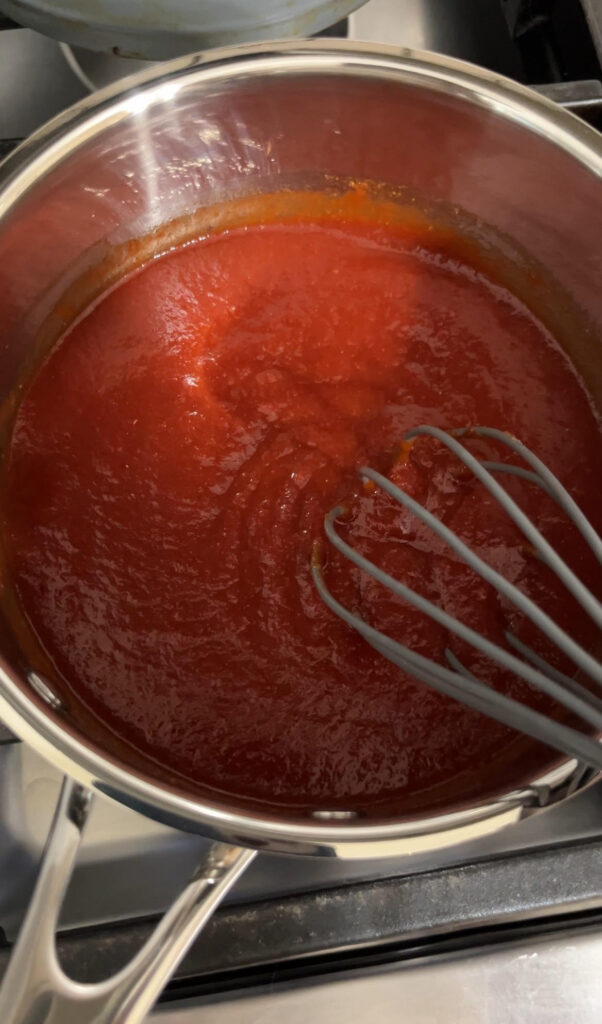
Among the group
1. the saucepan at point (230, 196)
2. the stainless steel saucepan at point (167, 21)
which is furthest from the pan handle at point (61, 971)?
the stainless steel saucepan at point (167, 21)

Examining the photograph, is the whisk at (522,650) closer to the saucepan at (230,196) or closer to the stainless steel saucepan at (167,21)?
the saucepan at (230,196)

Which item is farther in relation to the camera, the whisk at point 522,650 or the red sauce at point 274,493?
the red sauce at point 274,493

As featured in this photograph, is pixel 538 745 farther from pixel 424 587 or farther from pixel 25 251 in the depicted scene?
pixel 25 251

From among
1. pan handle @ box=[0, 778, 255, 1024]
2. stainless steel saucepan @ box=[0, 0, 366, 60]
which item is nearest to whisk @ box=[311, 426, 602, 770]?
pan handle @ box=[0, 778, 255, 1024]

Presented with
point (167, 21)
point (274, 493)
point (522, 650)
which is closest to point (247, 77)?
point (167, 21)

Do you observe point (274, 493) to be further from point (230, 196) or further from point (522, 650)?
point (230, 196)

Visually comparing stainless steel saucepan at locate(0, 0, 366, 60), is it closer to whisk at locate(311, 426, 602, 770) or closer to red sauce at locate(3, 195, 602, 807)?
red sauce at locate(3, 195, 602, 807)
